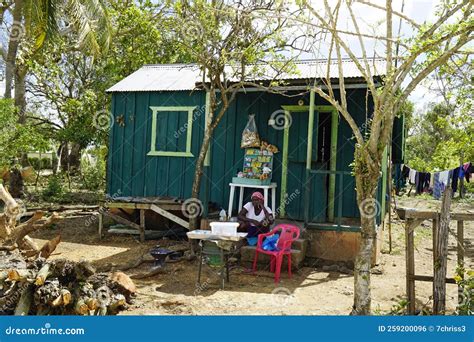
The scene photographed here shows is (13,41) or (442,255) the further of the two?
(13,41)

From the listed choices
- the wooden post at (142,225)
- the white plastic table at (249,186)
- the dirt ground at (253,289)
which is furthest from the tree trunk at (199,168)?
the wooden post at (142,225)

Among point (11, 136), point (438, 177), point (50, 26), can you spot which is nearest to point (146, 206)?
point (11, 136)

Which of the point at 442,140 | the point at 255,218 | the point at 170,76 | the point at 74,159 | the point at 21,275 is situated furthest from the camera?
the point at 74,159

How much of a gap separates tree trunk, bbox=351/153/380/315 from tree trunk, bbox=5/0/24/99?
13.7m

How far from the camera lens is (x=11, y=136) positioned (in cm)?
1184

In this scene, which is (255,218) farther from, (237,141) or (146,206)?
(146,206)

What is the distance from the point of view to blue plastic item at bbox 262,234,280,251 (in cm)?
729

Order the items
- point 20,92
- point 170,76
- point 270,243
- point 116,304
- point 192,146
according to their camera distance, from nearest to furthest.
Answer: point 116,304 < point 270,243 < point 192,146 < point 170,76 < point 20,92

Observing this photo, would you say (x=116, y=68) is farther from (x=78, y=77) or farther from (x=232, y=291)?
(x=232, y=291)

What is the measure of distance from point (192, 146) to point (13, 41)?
8508 millimetres

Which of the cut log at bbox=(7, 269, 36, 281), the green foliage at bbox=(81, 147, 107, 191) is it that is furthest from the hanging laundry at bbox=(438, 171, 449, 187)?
the cut log at bbox=(7, 269, 36, 281)

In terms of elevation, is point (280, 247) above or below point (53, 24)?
below

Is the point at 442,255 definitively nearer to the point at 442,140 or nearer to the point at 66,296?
the point at 66,296

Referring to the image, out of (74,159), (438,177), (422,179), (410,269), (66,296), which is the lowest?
(66,296)
